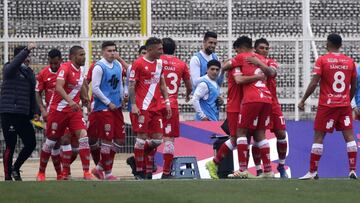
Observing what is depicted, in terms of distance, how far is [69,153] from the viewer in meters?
20.7

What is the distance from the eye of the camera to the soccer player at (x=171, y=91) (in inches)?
814

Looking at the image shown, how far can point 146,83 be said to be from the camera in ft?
66.5

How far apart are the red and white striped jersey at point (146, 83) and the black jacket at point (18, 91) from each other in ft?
5.61

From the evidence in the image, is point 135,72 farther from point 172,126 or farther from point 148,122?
point 172,126

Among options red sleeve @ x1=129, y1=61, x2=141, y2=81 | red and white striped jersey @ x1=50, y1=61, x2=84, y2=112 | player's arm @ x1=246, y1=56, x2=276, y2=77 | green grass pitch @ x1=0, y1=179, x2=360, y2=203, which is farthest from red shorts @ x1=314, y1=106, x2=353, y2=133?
red and white striped jersey @ x1=50, y1=61, x2=84, y2=112

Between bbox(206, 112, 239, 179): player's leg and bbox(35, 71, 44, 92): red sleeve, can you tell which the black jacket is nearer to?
bbox(35, 71, 44, 92): red sleeve

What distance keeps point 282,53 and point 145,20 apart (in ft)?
9.89

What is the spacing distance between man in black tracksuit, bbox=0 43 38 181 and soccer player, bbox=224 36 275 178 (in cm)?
322

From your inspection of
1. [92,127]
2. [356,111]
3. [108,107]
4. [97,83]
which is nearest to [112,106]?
[108,107]

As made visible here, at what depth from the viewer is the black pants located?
2056 centimetres

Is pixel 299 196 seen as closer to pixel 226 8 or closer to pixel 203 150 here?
pixel 203 150

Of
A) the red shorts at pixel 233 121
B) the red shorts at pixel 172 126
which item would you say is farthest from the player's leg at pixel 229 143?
the red shorts at pixel 172 126

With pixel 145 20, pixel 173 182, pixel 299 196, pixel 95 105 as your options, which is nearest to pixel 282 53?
pixel 145 20

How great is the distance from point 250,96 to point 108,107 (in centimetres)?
262
